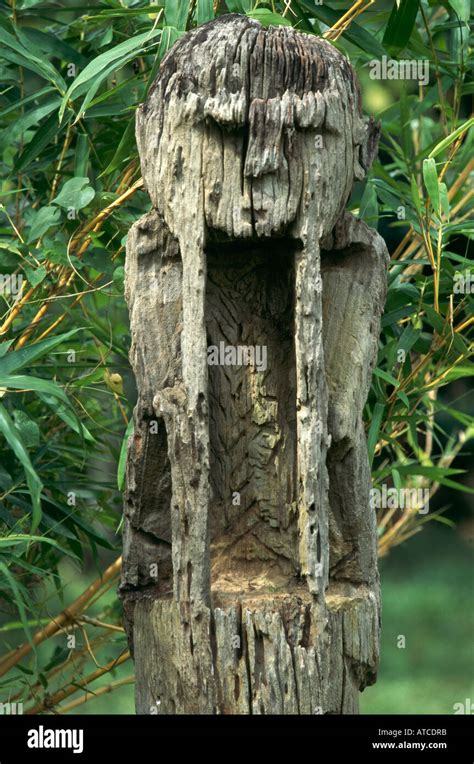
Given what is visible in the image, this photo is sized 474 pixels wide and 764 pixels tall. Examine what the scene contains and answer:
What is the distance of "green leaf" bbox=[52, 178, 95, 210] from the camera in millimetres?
3918

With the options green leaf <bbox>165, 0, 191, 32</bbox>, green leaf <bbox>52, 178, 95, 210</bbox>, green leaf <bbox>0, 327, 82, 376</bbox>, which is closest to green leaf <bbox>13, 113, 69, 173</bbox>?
green leaf <bbox>52, 178, 95, 210</bbox>

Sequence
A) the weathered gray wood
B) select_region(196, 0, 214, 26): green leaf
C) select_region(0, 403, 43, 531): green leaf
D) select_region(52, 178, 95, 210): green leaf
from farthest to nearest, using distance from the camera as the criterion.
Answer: select_region(52, 178, 95, 210): green leaf → select_region(196, 0, 214, 26): green leaf → select_region(0, 403, 43, 531): green leaf → the weathered gray wood

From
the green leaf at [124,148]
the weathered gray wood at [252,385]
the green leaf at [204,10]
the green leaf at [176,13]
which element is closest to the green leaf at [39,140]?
the green leaf at [124,148]

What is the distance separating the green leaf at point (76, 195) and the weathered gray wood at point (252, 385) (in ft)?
2.07

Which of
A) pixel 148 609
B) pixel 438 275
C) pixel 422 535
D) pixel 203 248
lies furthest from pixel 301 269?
pixel 422 535

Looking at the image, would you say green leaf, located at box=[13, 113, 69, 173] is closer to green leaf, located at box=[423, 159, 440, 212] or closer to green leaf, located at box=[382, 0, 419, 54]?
green leaf, located at box=[382, 0, 419, 54]

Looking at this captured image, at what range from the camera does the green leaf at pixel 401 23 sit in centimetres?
390

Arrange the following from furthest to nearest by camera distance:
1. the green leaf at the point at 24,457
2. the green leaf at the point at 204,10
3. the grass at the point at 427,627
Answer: the grass at the point at 427,627 → the green leaf at the point at 204,10 → the green leaf at the point at 24,457

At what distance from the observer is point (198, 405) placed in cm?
309

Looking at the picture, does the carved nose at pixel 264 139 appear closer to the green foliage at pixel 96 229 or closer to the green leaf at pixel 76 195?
the green foliage at pixel 96 229

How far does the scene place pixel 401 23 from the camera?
12.9 ft

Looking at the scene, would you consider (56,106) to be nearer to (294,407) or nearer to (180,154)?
(180,154)

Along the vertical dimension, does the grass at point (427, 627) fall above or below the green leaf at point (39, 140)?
below

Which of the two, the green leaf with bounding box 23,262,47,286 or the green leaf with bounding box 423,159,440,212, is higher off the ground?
the green leaf with bounding box 423,159,440,212
